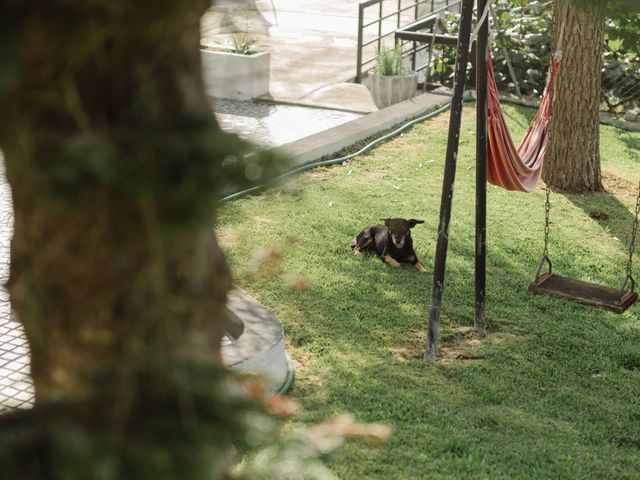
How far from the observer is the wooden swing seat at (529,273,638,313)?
591 cm

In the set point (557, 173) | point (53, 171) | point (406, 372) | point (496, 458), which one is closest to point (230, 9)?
point (53, 171)

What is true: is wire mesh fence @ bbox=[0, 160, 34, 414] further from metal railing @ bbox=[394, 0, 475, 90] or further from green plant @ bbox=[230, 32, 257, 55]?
metal railing @ bbox=[394, 0, 475, 90]

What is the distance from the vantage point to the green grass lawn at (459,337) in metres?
4.72

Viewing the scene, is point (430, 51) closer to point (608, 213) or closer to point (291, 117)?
point (291, 117)

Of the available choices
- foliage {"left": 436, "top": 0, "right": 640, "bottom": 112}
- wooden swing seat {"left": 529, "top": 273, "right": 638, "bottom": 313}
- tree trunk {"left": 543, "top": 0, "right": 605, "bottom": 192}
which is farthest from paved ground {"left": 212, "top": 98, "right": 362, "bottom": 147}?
wooden swing seat {"left": 529, "top": 273, "right": 638, "bottom": 313}

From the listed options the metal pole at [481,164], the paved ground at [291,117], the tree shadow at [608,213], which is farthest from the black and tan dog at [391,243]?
the paved ground at [291,117]

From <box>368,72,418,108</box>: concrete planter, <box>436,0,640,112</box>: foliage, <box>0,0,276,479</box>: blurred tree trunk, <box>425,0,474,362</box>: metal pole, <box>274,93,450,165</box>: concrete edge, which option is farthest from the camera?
<box>436,0,640,112</box>: foliage

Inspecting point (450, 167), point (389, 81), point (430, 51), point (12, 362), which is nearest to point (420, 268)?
point (450, 167)

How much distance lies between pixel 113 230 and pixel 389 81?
11573 mm

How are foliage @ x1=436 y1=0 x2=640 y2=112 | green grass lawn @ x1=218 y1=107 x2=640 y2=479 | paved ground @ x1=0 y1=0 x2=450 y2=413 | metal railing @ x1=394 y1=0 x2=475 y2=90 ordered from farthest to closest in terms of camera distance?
foliage @ x1=436 y1=0 x2=640 y2=112, metal railing @ x1=394 y1=0 x2=475 y2=90, green grass lawn @ x1=218 y1=107 x2=640 y2=479, paved ground @ x1=0 y1=0 x2=450 y2=413

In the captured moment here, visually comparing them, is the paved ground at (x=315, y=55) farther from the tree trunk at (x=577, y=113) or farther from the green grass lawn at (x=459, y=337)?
the tree trunk at (x=577, y=113)

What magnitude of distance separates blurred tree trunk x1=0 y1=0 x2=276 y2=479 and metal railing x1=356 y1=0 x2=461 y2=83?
12.0m

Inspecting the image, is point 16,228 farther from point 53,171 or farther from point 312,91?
point 312,91

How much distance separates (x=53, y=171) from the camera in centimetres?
118
